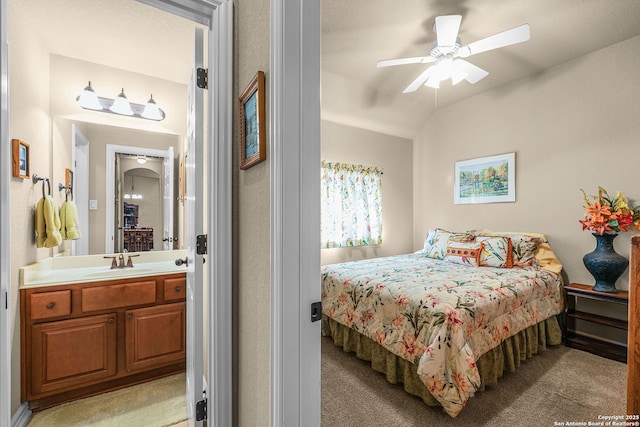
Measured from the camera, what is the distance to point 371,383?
6.74 feet

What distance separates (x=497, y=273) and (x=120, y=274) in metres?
3.12

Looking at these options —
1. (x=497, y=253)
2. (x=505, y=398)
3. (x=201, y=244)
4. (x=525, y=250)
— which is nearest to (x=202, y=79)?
→ (x=201, y=244)

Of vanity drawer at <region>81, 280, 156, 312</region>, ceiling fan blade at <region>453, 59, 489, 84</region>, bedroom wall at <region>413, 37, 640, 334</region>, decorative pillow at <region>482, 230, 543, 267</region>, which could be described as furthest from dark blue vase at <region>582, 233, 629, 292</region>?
vanity drawer at <region>81, 280, 156, 312</region>

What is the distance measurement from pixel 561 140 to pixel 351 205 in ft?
7.94

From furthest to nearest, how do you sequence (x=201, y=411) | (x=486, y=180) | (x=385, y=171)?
(x=385, y=171) < (x=486, y=180) < (x=201, y=411)

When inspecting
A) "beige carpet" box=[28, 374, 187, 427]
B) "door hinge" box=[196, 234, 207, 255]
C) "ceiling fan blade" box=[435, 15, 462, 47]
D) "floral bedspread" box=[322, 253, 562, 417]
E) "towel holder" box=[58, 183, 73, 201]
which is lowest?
"beige carpet" box=[28, 374, 187, 427]

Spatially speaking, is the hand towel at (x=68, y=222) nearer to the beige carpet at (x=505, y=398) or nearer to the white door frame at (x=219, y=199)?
the white door frame at (x=219, y=199)

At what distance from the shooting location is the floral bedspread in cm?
163

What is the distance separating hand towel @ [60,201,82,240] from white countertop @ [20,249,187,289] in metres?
0.21

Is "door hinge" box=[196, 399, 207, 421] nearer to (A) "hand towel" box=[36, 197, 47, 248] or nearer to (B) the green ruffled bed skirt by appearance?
(B) the green ruffled bed skirt

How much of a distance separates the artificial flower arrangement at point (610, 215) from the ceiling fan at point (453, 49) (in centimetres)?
161

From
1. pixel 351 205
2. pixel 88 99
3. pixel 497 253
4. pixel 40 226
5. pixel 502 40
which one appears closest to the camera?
pixel 40 226

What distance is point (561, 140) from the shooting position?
301 cm

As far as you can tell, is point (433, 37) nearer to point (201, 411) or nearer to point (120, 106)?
point (120, 106)
